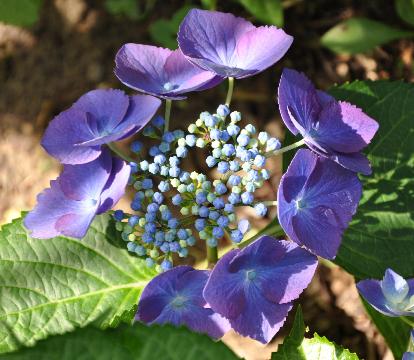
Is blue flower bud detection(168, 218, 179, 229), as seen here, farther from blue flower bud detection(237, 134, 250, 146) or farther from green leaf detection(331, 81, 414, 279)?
green leaf detection(331, 81, 414, 279)

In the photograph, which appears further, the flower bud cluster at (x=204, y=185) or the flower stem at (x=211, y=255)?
the flower stem at (x=211, y=255)

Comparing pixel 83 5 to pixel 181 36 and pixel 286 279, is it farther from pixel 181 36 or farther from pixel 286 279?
pixel 286 279

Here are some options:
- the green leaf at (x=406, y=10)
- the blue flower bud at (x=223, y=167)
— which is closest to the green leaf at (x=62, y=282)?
the blue flower bud at (x=223, y=167)

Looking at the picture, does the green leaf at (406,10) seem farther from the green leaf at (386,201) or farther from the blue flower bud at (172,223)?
the blue flower bud at (172,223)

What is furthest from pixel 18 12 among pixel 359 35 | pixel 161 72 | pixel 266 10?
pixel 359 35

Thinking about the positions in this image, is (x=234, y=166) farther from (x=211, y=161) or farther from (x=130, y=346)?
(x=130, y=346)

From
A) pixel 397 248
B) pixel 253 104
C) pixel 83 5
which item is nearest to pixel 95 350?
pixel 397 248

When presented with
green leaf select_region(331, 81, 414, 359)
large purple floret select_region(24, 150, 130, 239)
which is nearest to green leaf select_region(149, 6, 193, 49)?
green leaf select_region(331, 81, 414, 359)
